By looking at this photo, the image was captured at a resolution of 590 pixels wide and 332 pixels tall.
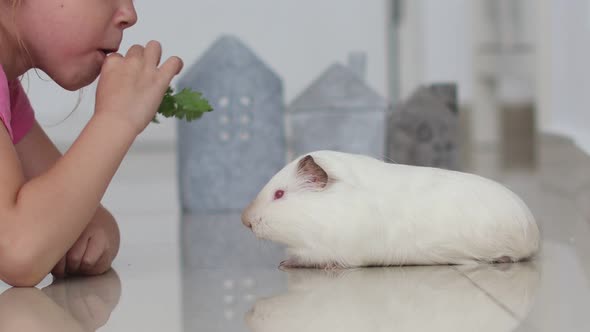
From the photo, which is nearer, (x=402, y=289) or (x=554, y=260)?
(x=402, y=289)

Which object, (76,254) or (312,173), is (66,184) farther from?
(312,173)

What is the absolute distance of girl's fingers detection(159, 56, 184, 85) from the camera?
119 centimetres

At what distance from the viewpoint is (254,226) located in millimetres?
1254

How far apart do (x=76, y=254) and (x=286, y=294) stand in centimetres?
32

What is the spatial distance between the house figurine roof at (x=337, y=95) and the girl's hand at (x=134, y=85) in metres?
0.99

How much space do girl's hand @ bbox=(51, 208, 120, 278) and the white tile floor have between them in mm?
22

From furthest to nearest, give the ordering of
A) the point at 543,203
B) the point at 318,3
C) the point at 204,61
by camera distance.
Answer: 1. the point at 318,3
2. the point at 204,61
3. the point at 543,203

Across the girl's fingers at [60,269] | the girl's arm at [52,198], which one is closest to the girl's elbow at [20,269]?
the girl's arm at [52,198]

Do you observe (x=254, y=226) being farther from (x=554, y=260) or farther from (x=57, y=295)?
(x=554, y=260)

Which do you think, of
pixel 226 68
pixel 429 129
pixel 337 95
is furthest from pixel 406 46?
pixel 226 68

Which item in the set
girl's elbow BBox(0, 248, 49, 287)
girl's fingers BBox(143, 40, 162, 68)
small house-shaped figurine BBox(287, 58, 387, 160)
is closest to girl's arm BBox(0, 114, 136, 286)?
girl's elbow BBox(0, 248, 49, 287)

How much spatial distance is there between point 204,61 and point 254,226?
948mm

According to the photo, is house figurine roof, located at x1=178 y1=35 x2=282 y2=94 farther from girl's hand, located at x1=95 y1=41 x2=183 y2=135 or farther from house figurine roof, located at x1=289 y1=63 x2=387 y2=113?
girl's hand, located at x1=95 y1=41 x2=183 y2=135

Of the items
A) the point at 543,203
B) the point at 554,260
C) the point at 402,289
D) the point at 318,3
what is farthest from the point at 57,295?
the point at 318,3
